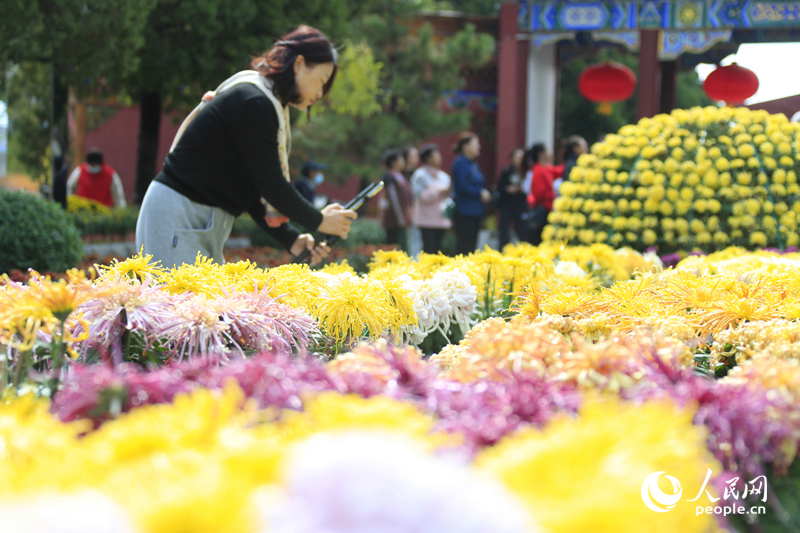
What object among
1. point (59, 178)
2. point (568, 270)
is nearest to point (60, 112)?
point (59, 178)

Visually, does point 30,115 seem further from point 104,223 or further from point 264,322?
point 264,322

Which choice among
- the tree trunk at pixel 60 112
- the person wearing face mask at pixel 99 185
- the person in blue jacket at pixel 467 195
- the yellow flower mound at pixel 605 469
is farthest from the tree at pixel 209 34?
the yellow flower mound at pixel 605 469

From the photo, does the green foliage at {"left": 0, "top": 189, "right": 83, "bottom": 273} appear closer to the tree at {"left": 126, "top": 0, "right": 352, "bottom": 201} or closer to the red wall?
the tree at {"left": 126, "top": 0, "right": 352, "bottom": 201}

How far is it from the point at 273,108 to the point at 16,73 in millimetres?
5183

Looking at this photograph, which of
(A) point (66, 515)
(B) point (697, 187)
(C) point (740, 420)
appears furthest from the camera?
(B) point (697, 187)

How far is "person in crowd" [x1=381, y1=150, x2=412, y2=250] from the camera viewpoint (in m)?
7.55

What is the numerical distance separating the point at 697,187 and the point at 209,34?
14.7 feet

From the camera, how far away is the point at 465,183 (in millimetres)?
6801

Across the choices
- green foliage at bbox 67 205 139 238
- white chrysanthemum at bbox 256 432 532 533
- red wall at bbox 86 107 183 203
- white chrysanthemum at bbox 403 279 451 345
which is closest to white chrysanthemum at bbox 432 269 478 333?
white chrysanthemum at bbox 403 279 451 345

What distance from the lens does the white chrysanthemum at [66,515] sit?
467mm

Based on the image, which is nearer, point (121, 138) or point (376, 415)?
point (376, 415)

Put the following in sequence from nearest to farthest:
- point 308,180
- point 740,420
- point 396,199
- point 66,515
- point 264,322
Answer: point 66,515, point 740,420, point 264,322, point 308,180, point 396,199

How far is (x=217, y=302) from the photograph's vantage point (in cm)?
128

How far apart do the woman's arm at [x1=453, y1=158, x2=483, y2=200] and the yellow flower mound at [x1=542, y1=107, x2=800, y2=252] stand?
8.21 feet
